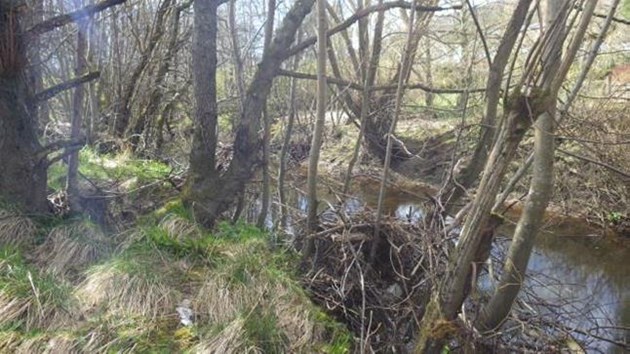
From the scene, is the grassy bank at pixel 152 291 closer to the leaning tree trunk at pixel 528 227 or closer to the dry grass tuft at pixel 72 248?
the dry grass tuft at pixel 72 248

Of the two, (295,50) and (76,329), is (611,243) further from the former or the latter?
(76,329)

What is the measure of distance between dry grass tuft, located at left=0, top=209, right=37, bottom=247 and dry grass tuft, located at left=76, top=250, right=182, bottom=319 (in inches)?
33.1

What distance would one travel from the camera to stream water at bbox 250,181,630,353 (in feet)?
14.3

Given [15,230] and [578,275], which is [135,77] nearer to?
[15,230]

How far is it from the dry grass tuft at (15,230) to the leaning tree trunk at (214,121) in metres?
1.32

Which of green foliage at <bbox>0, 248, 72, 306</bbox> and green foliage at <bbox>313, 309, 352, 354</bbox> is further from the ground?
green foliage at <bbox>0, 248, 72, 306</bbox>

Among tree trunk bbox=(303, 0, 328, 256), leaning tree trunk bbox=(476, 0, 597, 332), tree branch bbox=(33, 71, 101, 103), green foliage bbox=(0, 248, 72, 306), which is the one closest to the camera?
green foliage bbox=(0, 248, 72, 306)

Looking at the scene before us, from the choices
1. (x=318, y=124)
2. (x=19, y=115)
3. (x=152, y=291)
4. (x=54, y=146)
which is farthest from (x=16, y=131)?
(x=318, y=124)

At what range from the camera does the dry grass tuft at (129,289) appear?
10.7 ft

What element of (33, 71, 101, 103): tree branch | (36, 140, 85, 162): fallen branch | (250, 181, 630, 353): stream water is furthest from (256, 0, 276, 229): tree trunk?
(36, 140, 85, 162): fallen branch

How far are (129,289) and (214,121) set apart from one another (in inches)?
75.3

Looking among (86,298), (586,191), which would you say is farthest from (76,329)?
(586,191)

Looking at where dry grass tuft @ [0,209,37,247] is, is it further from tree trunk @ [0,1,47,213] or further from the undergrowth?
tree trunk @ [0,1,47,213]

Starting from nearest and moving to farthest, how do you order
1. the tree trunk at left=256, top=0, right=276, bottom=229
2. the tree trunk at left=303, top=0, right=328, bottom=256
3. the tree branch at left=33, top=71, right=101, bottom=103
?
the tree trunk at left=303, top=0, right=328, bottom=256, the tree branch at left=33, top=71, right=101, bottom=103, the tree trunk at left=256, top=0, right=276, bottom=229
